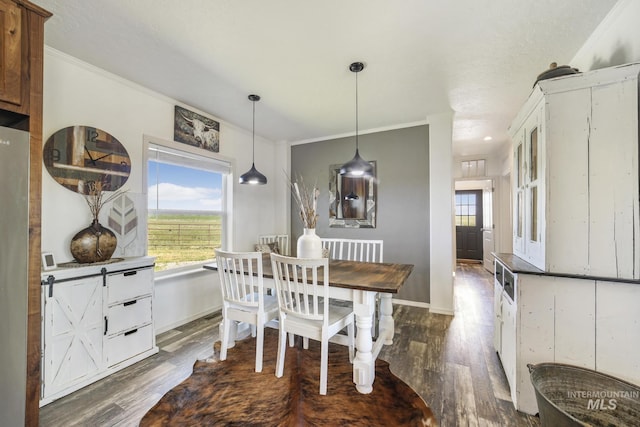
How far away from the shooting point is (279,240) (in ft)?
14.3

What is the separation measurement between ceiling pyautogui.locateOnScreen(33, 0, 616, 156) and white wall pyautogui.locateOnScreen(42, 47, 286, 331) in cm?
16

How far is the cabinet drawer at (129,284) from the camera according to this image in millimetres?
2146

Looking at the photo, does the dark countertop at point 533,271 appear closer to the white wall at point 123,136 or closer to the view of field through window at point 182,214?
the white wall at point 123,136

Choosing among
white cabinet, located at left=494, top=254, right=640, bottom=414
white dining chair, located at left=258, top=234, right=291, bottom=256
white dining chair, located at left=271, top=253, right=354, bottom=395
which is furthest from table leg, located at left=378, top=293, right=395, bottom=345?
white dining chair, located at left=258, top=234, right=291, bottom=256

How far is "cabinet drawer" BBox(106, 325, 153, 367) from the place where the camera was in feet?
6.95

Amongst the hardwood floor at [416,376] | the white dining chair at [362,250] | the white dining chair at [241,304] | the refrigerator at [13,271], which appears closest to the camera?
the refrigerator at [13,271]

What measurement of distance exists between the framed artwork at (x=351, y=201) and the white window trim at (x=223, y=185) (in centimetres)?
160

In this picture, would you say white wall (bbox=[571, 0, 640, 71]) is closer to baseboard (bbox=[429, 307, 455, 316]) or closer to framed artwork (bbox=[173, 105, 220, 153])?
baseboard (bbox=[429, 307, 455, 316])

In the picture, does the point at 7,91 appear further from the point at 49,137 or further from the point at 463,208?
the point at 463,208

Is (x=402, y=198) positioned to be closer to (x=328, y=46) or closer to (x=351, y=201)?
(x=351, y=201)

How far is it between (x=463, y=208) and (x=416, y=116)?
16.7 ft

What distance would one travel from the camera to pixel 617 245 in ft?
4.75

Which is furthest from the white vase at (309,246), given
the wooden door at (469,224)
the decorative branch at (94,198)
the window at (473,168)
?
the wooden door at (469,224)

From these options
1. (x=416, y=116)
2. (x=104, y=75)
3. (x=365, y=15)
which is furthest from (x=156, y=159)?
(x=416, y=116)
